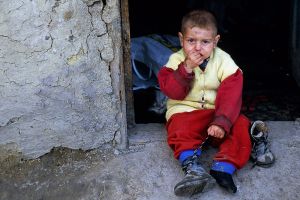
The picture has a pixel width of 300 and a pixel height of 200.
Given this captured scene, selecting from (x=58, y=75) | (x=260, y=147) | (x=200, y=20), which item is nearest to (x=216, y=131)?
(x=260, y=147)

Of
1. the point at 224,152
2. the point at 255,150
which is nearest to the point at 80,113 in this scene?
the point at 224,152

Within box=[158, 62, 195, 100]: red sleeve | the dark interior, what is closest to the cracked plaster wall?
box=[158, 62, 195, 100]: red sleeve

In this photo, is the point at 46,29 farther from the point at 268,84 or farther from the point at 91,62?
the point at 268,84

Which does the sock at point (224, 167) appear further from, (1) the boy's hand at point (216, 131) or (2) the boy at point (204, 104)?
(1) the boy's hand at point (216, 131)

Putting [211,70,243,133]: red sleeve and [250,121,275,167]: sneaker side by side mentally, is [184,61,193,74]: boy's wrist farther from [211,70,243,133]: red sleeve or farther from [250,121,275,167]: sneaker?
[250,121,275,167]: sneaker

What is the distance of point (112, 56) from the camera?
2.40m

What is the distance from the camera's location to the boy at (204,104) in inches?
95.6

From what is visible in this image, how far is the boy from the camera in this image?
95.6 inches

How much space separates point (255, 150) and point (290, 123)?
0.45m

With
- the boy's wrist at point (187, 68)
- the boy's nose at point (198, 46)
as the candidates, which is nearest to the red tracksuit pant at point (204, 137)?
the boy's wrist at point (187, 68)

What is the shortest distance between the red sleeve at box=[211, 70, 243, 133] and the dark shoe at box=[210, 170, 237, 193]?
24 centimetres

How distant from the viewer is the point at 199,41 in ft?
8.07

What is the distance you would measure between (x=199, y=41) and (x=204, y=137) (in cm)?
57

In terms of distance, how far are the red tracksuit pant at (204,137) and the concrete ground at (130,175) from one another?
10 cm
